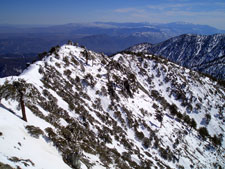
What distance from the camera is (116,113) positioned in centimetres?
4550

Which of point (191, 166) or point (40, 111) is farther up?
point (40, 111)

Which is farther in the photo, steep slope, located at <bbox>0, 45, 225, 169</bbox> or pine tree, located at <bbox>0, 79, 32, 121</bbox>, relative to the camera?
steep slope, located at <bbox>0, 45, 225, 169</bbox>

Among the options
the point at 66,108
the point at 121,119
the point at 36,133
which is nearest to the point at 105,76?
the point at 121,119

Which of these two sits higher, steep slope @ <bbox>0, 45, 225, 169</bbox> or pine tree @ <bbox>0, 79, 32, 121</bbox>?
pine tree @ <bbox>0, 79, 32, 121</bbox>

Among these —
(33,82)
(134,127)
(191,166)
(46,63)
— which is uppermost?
(46,63)

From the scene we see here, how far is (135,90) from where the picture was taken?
62250mm

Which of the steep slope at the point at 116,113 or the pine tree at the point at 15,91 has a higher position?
the pine tree at the point at 15,91

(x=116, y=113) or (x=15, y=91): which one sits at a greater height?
(x=15, y=91)

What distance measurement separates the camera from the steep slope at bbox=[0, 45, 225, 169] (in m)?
23.5

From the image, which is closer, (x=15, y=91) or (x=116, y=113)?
(x=15, y=91)

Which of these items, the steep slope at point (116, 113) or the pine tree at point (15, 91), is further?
the steep slope at point (116, 113)

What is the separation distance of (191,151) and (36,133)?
5199 cm

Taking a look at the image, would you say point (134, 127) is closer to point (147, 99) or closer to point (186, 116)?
point (147, 99)

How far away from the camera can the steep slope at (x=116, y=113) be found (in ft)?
77.0
